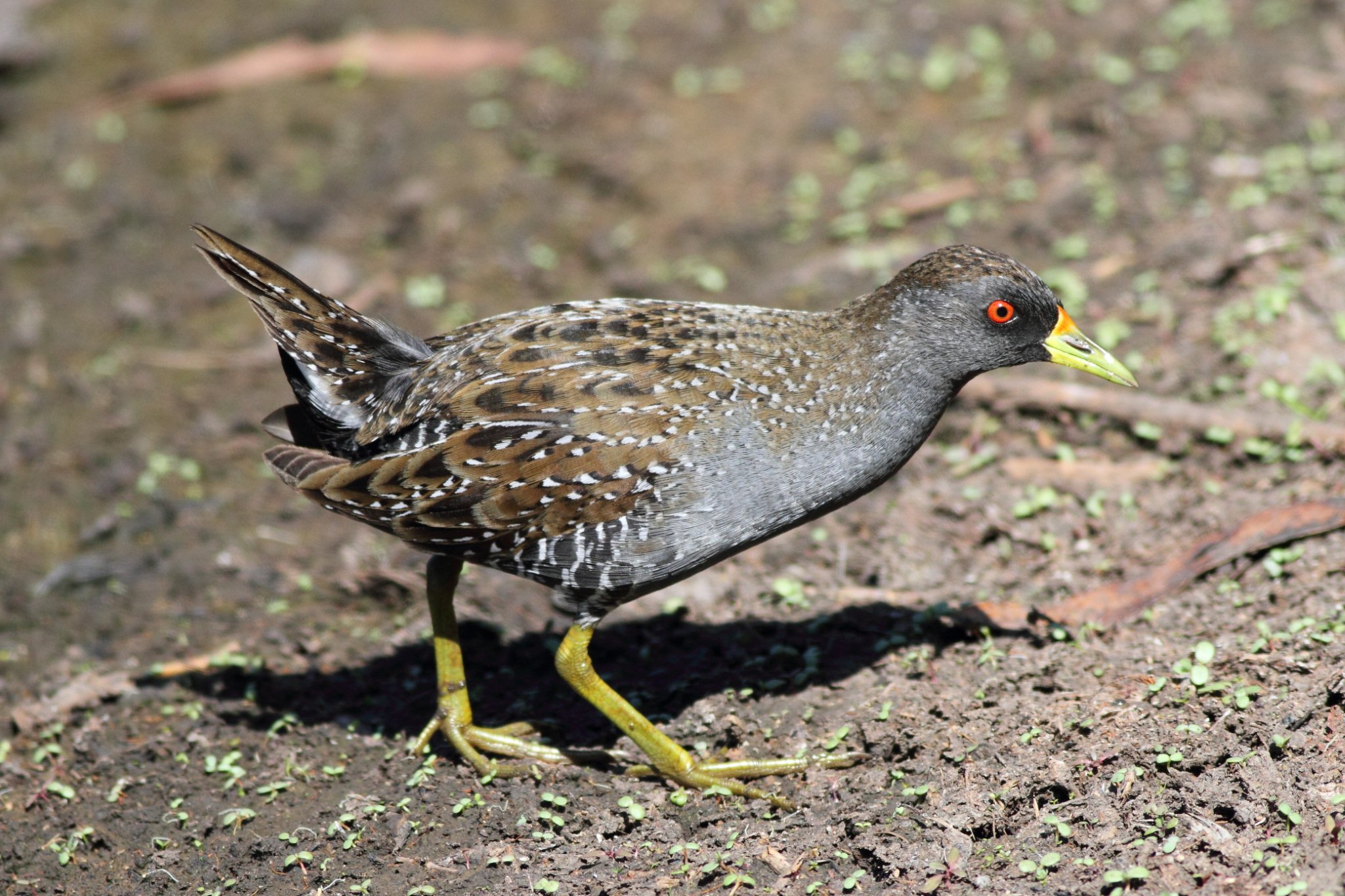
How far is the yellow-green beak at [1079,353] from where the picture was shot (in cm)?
503

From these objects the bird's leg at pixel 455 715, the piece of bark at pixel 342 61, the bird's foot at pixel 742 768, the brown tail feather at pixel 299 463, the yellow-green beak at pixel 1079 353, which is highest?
the piece of bark at pixel 342 61

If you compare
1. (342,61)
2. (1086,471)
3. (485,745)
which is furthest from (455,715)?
(342,61)

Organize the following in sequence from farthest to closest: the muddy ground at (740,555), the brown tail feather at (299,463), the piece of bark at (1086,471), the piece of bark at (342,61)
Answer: the piece of bark at (342,61)
the piece of bark at (1086,471)
the brown tail feather at (299,463)
the muddy ground at (740,555)

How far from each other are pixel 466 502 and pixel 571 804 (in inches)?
47.0

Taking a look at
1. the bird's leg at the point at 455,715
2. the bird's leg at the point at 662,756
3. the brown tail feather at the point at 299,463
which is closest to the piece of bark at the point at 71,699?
the brown tail feather at the point at 299,463

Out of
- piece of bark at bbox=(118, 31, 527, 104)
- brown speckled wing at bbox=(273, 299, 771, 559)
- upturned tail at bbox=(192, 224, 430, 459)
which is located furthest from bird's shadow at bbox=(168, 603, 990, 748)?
piece of bark at bbox=(118, 31, 527, 104)

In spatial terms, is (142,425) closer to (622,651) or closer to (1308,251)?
(622,651)

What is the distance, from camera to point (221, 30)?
1062 cm

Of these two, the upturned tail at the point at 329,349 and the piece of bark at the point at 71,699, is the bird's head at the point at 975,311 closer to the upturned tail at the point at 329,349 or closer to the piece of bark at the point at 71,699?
the upturned tail at the point at 329,349

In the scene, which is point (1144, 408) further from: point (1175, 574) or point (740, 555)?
point (740, 555)

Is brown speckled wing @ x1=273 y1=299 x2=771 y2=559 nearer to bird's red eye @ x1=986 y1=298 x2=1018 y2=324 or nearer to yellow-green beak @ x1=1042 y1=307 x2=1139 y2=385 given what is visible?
bird's red eye @ x1=986 y1=298 x2=1018 y2=324

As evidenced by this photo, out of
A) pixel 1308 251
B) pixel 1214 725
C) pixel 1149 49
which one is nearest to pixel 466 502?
pixel 1214 725

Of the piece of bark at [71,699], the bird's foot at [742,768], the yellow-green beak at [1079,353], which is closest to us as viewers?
the bird's foot at [742,768]

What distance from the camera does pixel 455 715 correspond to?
530 centimetres
